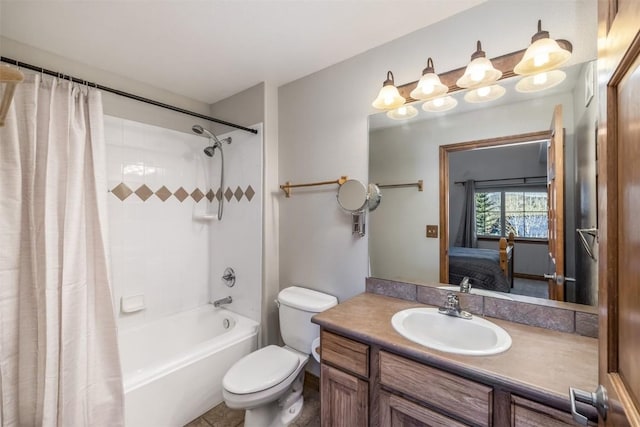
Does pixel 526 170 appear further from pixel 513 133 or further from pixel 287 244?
pixel 287 244

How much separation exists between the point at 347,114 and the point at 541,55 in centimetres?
101

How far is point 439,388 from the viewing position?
96cm

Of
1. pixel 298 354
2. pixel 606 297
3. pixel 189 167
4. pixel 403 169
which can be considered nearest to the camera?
pixel 606 297

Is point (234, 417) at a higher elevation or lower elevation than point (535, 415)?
lower

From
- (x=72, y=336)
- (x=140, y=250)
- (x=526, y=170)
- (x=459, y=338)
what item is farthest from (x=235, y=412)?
(x=526, y=170)

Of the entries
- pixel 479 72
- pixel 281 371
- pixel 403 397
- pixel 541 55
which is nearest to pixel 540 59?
pixel 541 55

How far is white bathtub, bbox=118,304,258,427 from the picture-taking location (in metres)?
1.54

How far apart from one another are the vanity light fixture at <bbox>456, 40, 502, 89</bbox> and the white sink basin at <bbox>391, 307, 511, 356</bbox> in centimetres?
112

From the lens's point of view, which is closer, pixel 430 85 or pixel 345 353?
pixel 345 353

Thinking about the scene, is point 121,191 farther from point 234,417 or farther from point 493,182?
point 493,182

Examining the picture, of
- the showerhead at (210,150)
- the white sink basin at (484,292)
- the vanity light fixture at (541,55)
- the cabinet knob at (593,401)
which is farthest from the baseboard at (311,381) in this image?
the vanity light fixture at (541,55)

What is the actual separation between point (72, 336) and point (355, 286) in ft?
5.05

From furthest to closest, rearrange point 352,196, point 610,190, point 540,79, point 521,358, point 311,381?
point 311,381 → point 352,196 → point 540,79 → point 521,358 → point 610,190

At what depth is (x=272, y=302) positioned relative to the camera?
2182 mm
